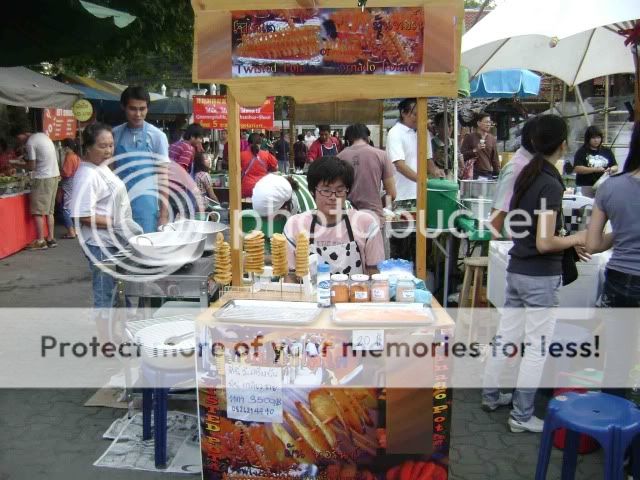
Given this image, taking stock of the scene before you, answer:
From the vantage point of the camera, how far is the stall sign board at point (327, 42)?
2.84 metres

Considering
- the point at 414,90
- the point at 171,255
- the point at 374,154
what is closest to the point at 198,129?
the point at 374,154

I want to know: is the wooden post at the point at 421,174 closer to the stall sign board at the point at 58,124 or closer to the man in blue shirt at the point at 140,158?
the man in blue shirt at the point at 140,158

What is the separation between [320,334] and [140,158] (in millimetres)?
2853

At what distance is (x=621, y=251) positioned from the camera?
10.7 ft

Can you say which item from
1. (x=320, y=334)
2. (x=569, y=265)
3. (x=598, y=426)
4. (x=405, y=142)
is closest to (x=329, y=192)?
(x=320, y=334)

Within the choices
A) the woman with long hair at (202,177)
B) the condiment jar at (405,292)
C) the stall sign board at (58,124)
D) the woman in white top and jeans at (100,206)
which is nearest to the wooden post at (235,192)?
the condiment jar at (405,292)

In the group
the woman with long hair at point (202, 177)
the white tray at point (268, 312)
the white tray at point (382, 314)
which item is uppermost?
the woman with long hair at point (202, 177)

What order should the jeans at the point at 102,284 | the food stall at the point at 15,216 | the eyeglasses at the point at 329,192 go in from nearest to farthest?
the eyeglasses at the point at 329,192 < the jeans at the point at 102,284 < the food stall at the point at 15,216

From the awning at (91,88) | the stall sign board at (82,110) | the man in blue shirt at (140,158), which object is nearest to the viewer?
the man in blue shirt at (140,158)

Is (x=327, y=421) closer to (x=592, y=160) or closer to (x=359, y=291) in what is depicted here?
(x=359, y=291)

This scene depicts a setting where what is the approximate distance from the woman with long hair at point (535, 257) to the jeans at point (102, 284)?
268cm

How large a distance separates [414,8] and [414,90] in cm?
37

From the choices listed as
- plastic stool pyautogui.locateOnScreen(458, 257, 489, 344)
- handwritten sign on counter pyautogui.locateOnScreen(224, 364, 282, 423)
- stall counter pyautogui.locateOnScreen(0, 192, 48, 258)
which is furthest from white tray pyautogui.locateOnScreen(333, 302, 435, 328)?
stall counter pyautogui.locateOnScreen(0, 192, 48, 258)

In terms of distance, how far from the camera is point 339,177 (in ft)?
10.7
